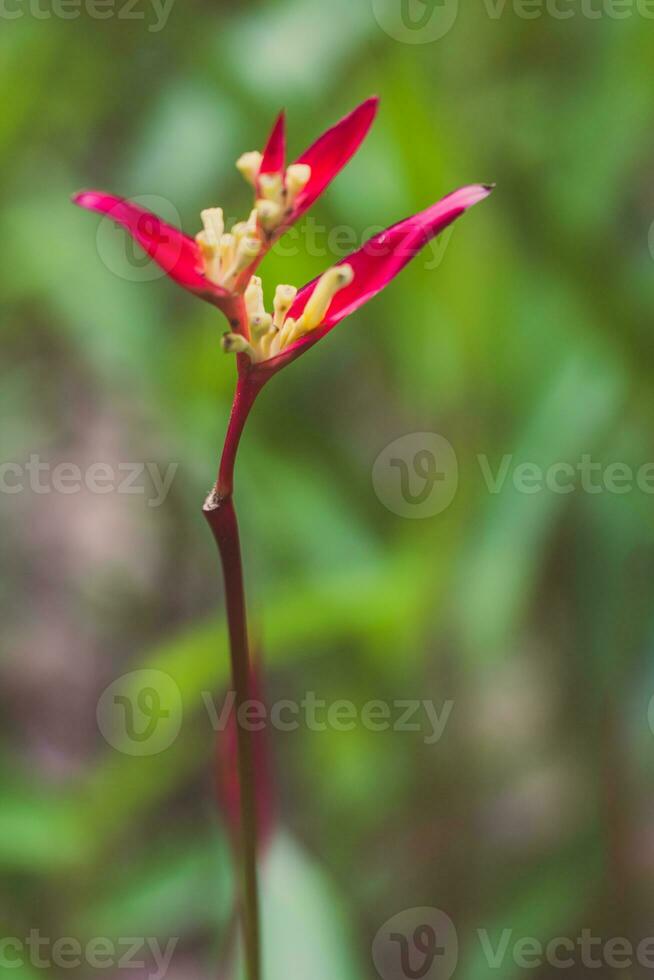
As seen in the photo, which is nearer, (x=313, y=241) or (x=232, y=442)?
(x=232, y=442)

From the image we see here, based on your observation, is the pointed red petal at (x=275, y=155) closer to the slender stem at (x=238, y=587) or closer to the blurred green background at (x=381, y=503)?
the slender stem at (x=238, y=587)

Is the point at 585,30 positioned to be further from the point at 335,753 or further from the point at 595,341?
the point at 335,753

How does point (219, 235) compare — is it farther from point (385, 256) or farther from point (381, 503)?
point (381, 503)

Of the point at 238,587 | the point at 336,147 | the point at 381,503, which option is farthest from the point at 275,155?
the point at 381,503

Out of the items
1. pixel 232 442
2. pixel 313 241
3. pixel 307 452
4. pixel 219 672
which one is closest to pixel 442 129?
pixel 313 241

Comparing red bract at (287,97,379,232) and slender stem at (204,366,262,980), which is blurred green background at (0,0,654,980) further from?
red bract at (287,97,379,232)
